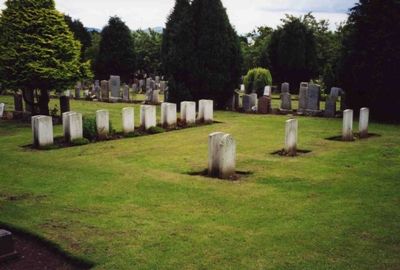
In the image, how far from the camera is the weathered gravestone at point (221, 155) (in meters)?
9.01

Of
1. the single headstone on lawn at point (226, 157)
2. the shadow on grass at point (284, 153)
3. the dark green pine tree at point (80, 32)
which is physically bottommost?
the shadow on grass at point (284, 153)

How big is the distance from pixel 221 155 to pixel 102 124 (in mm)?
6371

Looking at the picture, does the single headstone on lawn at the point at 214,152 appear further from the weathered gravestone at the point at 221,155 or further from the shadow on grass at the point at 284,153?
the shadow on grass at the point at 284,153

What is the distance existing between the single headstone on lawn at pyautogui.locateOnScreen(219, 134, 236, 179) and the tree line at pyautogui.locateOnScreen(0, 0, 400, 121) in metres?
10.6

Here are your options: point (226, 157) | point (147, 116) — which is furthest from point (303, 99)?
point (226, 157)

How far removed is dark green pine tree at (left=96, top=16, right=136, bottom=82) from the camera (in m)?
38.7

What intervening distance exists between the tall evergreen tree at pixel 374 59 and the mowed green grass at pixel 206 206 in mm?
6149

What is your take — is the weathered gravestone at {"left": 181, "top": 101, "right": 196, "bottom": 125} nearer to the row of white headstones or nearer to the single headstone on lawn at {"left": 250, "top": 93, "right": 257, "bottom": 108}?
the row of white headstones

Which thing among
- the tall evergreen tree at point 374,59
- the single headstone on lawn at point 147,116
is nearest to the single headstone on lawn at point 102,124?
the single headstone on lawn at point 147,116

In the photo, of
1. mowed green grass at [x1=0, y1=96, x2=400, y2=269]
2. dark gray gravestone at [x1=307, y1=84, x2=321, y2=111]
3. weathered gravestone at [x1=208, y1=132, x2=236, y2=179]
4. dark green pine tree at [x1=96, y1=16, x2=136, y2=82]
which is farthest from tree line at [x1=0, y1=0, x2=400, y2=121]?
weathered gravestone at [x1=208, y1=132, x2=236, y2=179]

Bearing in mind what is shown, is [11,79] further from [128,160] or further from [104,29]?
[104,29]

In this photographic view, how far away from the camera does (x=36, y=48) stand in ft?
55.3

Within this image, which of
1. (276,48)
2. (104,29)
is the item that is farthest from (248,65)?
(104,29)

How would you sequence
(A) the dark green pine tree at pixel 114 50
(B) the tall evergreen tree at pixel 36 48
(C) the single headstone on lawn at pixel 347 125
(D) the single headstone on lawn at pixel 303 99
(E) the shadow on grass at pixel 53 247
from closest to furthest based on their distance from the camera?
(E) the shadow on grass at pixel 53 247 → (C) the single headstone on lawn at pixel 347 125 → (B) the tall evergreen tree at pixel 36 48 → (D) the single headstone on lawn at pixel 303 99 → (A) the dark green pine tree at pixel 114 50
